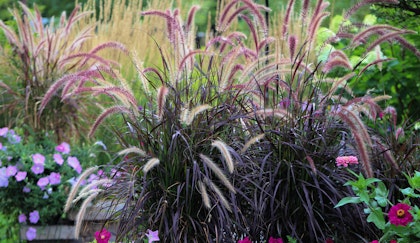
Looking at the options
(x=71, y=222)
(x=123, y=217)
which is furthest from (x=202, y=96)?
(x=71, y=222)

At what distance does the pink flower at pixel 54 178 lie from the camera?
4.65m

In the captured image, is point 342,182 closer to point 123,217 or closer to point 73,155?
point 123,217

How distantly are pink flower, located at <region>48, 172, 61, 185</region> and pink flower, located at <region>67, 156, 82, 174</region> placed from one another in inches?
5.6

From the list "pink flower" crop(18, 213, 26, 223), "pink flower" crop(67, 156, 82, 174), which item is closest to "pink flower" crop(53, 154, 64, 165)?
"pink flower" crop(67, 156, 82, 174)

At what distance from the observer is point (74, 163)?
4777 mm

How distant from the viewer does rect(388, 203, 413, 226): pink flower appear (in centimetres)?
273

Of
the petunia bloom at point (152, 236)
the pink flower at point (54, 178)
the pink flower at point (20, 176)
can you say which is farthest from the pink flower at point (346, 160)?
the pink flower at point (20, 176)

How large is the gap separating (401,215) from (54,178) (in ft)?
8.92

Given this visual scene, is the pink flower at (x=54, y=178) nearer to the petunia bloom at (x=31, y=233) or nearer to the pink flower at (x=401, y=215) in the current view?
the petunia bloom at (x=31, y=233)

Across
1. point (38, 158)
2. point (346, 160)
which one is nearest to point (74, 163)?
point (38, 158)

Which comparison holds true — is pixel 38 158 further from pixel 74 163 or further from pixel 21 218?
pixel 21 218

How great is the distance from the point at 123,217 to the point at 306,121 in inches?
39.0

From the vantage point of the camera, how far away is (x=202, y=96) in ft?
10.6

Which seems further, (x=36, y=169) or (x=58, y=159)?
(x=58, y=159)
